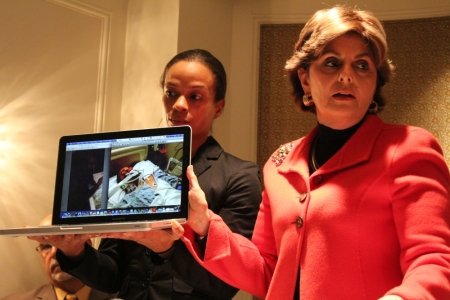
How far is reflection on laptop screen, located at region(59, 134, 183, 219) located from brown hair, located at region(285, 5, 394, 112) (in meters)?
0.34

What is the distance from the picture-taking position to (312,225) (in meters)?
1.01

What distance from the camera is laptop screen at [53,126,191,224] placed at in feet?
3.79

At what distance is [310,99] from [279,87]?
109 cm

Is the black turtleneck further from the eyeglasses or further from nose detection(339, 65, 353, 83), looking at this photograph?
the eyeglasses

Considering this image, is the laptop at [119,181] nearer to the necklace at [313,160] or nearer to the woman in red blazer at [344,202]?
the woman in red blazer at [344,202]

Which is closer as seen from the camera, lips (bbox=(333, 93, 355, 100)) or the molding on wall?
lips (bbox=(333, 93, 355, 100))

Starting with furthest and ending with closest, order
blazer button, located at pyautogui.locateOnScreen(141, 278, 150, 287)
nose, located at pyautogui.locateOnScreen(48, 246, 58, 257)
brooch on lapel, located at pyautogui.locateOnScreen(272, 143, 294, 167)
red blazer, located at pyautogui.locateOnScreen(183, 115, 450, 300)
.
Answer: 1. nose, located at pyautogui.locateOnScreen(48, 246, 58, 257)
2. blazer button, located at pyautogui.locateOnScreen(141, 278, 150, 287)
3. brooch on lapel, located at pyautogui.locateOnScreen(272, 143, 294, 167)
4. red blazer, located at pyautogui.locateOnScreen(183, 115, 450, 300)

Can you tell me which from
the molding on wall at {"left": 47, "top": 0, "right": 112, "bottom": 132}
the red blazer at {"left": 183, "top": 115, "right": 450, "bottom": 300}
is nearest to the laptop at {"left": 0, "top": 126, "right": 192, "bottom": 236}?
the red blazer at {"left": 183, "top": 115, "right": 450, "bottom": 300}

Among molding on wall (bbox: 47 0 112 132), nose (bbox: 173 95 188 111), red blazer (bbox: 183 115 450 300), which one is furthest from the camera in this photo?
molding on wall (bbox: 47 0 112 132)

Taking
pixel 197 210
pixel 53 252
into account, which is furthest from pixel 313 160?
pixel 53 252

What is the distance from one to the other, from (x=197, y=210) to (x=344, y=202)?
32 centimetres

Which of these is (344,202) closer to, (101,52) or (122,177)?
(122,177)

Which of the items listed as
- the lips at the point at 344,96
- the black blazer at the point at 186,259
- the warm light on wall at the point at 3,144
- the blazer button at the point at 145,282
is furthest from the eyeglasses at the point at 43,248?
the lips at the point at 344,96

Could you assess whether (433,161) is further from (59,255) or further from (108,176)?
(59,255)
